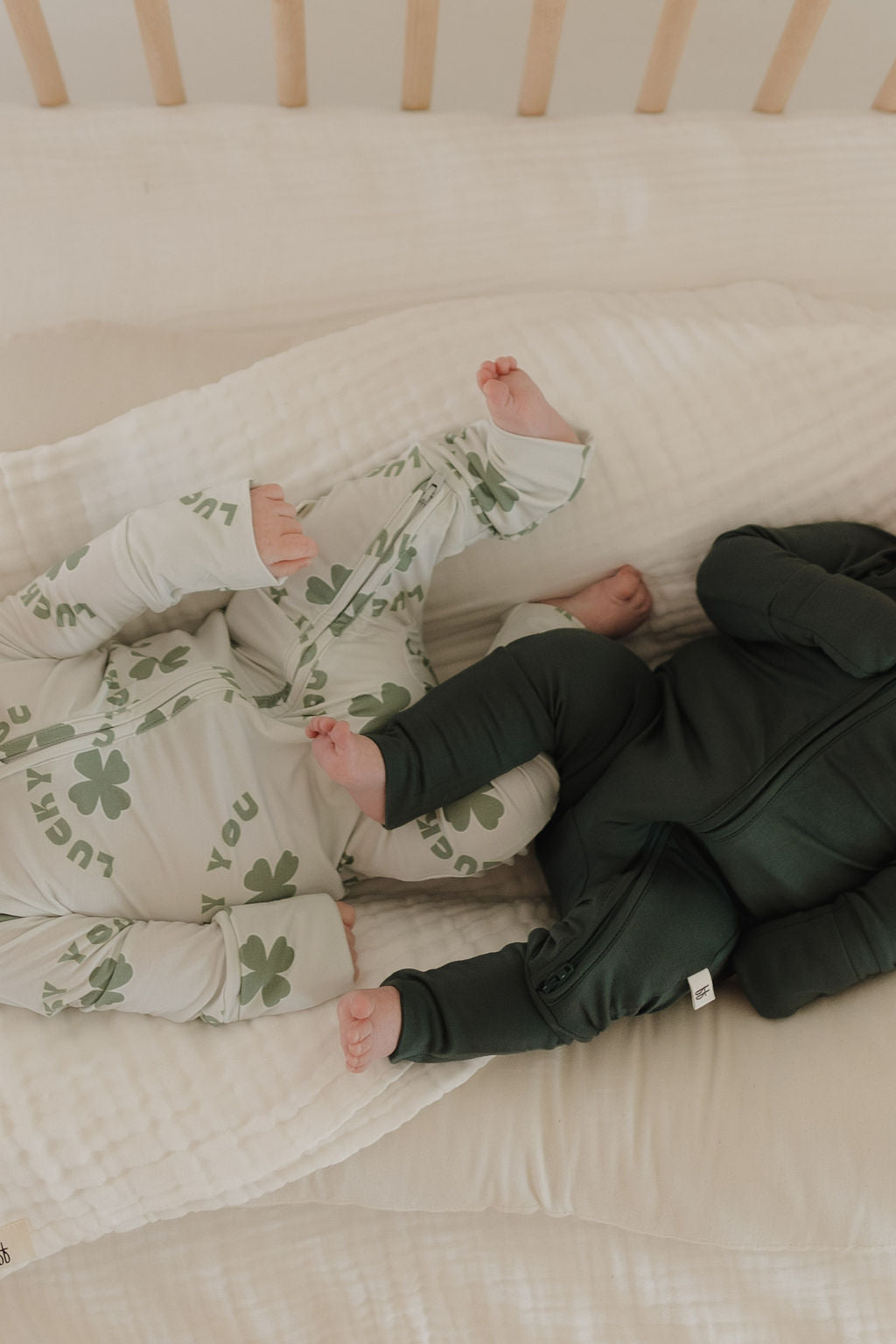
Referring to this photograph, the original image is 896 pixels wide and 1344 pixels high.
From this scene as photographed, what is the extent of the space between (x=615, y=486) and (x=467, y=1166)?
2.13 feet

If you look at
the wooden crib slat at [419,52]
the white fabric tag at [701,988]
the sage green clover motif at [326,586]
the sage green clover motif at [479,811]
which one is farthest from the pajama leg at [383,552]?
the wooden crib slat at [419,52]

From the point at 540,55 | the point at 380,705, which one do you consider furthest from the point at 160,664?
the point at 540,55

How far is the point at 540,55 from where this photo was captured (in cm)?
112

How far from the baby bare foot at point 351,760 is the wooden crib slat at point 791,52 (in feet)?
3.01

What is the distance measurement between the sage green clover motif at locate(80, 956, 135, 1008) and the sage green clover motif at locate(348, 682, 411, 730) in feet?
0.97

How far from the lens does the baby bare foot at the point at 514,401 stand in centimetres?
88

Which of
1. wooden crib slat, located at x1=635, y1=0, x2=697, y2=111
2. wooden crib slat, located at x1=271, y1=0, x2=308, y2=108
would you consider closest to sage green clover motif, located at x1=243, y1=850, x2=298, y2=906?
wooden crib slat, located at x1=271, y1=0, x2=308, y2=108

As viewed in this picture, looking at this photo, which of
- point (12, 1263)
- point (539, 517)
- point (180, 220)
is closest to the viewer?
point (12, 1263)

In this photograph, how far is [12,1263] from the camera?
Answer: 83cm

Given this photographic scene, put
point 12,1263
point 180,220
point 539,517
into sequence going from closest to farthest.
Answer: point 12,1263 → point 539,517 → point 180,220

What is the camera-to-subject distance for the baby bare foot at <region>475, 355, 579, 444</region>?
34.8 inches

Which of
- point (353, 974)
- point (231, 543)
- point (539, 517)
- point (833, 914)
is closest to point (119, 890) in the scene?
point (353, 974)

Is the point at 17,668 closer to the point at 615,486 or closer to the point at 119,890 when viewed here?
the point at 119,890

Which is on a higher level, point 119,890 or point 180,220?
point 180,220
